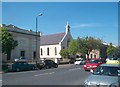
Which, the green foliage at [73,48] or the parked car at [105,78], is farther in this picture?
the green foliage at [73,48]

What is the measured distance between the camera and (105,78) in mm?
11797

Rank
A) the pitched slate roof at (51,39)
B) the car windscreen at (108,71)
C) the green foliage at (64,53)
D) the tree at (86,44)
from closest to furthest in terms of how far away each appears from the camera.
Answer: the car windscreen at (108,71) < the tree at (86,44) < the green foliage at (64,53) < the pitched slate roof at (51,39)

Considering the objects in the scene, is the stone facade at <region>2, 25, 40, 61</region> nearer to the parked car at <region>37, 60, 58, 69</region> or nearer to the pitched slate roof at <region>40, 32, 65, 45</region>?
the parked car at <region>37, 60, 58, 69</region>

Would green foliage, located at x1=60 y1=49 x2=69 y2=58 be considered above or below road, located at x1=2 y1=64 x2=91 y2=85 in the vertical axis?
above

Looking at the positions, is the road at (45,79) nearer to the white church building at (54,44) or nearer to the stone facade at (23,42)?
the stone facade at (23,42)

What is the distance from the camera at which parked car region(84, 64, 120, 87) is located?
1134 centimetres

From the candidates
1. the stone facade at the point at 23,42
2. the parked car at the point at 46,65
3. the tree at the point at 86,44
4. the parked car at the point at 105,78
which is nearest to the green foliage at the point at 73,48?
the tree at the point at 86,44

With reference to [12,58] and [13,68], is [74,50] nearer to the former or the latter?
[12,58]

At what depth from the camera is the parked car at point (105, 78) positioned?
11344 millimetres

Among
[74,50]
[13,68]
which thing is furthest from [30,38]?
[13,68]

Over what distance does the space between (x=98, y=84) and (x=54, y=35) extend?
86.3 meters

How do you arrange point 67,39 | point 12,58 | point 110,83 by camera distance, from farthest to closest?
point 67,39
point 12,58
point 110,83

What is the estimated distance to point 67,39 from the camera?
9319 cm

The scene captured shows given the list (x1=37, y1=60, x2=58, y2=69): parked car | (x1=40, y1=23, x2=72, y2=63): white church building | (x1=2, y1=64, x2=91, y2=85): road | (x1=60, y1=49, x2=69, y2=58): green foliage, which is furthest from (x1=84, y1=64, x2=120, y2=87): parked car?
(x1=40, y1=23, x2=72, y2=63): white church building
